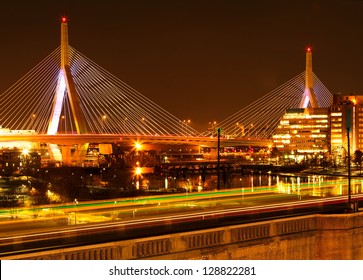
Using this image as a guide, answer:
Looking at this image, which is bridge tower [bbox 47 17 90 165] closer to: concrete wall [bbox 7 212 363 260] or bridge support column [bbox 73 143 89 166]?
bridge support column [bbox 73 143 89 166]

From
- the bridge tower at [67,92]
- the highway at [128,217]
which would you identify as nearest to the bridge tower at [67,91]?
the bridge tower at [67,92]

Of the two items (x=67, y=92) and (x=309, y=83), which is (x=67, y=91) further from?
(x=309, y=83)

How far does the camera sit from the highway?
31.2 ft

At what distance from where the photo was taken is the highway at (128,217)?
9523mm

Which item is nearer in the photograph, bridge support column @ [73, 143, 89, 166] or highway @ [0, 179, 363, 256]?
highway @ [0, 179, 363, 256]

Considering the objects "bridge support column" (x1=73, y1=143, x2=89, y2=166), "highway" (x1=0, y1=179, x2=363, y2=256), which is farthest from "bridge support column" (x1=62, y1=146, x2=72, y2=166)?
"highway" (x1=0, y1=179, x2=363, y2=256)

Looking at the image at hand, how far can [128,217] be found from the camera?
1240 centimetres

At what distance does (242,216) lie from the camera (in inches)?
497

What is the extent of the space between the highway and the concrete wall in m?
0.47

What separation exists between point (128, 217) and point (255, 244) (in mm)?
3009

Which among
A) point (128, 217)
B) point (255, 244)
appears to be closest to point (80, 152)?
point (128, 217)

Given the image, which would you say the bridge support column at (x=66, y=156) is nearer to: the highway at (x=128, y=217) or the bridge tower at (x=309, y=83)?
the bridge tower at (x=309, y=83)

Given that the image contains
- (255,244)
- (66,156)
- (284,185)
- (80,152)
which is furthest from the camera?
(66,156)
